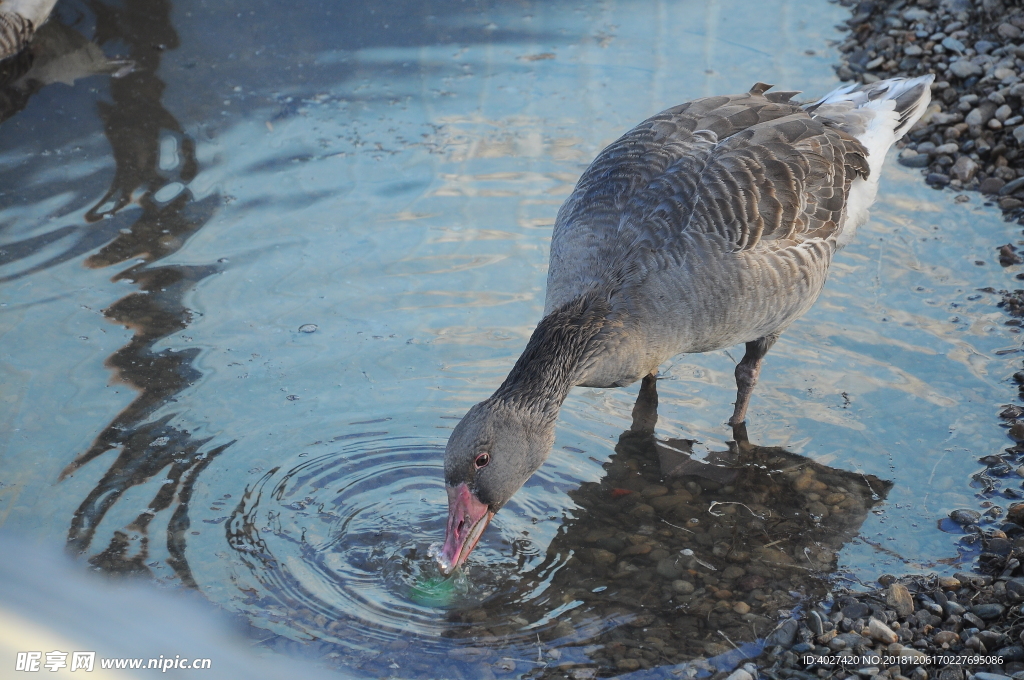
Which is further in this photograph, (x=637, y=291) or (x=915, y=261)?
(x=915, y=261)

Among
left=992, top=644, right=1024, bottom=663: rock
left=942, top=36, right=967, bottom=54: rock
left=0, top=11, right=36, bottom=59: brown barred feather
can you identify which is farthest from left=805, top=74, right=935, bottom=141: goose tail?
left=0, top=11, right=36, bottom=59: brown barred feather

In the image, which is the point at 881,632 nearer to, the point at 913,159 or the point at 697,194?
the point at 697,194

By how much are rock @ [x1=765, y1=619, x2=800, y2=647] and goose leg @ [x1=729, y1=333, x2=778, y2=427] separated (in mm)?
1736

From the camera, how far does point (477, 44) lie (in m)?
10.4

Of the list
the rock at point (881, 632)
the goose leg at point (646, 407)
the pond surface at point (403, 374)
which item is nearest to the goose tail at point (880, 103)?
the pond surface at point (403, 374)

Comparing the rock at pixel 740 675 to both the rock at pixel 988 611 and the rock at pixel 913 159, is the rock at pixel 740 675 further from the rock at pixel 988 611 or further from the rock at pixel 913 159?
the rock at pixel 913 159

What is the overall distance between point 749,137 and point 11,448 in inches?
181

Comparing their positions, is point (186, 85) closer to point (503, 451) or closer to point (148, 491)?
point (148, 491)

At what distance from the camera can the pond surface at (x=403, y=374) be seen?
470 cm

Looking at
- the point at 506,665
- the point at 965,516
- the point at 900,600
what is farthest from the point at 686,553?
the point at 965,516

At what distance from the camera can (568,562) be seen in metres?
4.94

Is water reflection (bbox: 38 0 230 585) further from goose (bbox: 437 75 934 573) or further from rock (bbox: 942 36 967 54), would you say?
rock (bbox: 942 36 967 54)

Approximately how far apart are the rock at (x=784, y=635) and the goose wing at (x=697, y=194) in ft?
6.10

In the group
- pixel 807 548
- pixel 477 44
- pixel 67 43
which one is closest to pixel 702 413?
pixel 807 548
